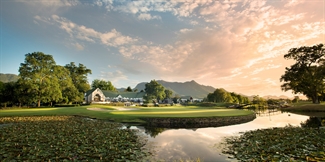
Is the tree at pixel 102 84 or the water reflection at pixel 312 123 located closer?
the water reflection at pixel 312 123

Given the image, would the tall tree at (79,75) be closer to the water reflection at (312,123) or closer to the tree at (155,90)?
the tree at (155,90)

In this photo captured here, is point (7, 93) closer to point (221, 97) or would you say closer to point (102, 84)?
point (102, 84)

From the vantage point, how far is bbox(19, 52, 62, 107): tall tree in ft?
154

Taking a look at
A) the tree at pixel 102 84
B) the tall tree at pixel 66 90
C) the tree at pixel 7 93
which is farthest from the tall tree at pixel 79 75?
the tree at pixel 7 93

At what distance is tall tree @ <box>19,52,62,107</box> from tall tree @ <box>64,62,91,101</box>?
93.2ft

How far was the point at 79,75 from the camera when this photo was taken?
279 ft

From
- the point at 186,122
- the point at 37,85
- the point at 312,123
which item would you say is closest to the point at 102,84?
the point at 37,85

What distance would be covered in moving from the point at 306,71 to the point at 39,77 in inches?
2760

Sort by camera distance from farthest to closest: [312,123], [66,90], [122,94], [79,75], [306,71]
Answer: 1. [122,94]
2. [79,75]
3. [66,90]
4. [306,71]
5. [312,123]

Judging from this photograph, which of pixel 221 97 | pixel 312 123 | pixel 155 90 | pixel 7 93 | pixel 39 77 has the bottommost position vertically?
pixel 312 123

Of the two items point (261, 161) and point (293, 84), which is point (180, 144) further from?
point (293, 84)

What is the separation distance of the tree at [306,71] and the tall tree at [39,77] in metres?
64.5

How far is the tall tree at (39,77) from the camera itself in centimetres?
4688

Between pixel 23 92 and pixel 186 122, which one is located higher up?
pixel 23 92
